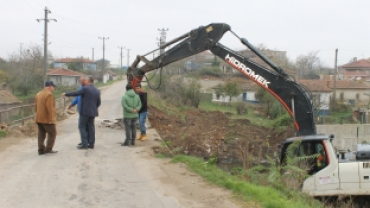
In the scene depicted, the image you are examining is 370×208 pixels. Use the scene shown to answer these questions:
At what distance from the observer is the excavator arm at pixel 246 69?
12.5m

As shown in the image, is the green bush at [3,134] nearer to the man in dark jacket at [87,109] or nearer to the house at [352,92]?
the man in dark jacket at [87,109]

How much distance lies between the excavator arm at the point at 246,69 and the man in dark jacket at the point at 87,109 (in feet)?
11.2

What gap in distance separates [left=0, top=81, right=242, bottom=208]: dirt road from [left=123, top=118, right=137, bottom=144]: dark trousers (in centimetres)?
39

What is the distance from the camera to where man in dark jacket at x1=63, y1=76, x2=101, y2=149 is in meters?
11.4

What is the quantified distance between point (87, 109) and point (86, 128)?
1.99ft

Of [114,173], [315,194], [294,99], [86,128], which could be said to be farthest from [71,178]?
[294,99]

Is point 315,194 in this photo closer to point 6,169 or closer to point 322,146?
point 322,146

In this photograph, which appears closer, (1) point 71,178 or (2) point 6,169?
(1) point 71,178

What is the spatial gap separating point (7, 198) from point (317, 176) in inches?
254

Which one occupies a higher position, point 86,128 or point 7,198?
point 86,128

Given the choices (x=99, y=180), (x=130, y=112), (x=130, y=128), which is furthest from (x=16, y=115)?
(x=99, y=180)

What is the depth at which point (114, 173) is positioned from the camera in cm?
899

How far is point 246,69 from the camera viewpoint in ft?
43.9

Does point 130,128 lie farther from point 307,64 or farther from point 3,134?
point 307,64
